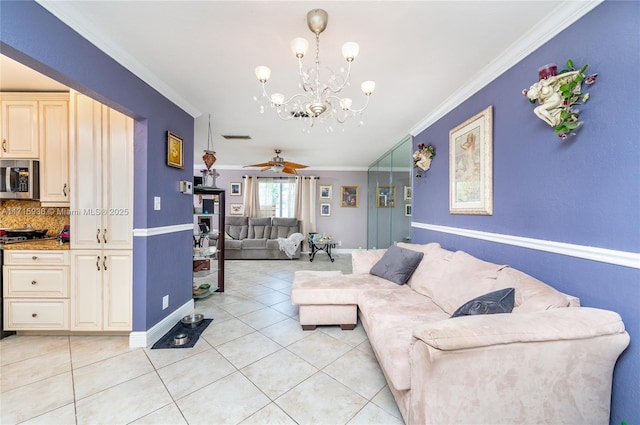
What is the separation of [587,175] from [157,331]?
3.38m

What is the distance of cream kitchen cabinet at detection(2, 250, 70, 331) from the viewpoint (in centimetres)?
217

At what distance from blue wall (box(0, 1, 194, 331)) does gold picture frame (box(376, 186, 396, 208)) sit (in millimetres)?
3483

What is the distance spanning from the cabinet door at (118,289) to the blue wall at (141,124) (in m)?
0.11

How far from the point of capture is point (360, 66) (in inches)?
77.3

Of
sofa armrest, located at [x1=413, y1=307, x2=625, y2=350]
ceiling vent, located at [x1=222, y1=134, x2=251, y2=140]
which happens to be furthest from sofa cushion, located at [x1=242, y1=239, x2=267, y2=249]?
sofa armrest, located at [x1=413, y1=307, x2=625, y2=350]

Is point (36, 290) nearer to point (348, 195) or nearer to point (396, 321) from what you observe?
point (396, 321)

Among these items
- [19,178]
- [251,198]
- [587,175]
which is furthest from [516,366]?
[251,198]

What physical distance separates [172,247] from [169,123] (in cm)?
128

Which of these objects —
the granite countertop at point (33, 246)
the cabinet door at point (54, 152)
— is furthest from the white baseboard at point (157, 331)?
the cabinet door at point (54, 152)

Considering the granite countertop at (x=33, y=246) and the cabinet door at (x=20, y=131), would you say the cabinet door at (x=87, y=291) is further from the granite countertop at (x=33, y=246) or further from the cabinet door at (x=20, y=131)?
the cabinet door at (x=20, y=131)

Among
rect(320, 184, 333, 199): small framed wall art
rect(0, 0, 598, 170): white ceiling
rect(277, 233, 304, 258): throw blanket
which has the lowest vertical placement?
rect(277, 233, 304, 258): throw blanket

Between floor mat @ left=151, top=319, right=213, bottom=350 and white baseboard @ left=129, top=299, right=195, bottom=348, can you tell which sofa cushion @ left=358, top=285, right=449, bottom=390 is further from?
white baseboard @ left=129, top=299, right=195, bottom=348

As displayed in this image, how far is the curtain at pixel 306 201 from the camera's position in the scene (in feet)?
21.6

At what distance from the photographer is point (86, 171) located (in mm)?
2186
